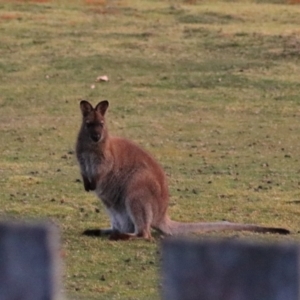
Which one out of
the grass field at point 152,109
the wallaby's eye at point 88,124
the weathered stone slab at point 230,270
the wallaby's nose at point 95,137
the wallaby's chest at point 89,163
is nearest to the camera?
the weathered stone slab at point 230,270

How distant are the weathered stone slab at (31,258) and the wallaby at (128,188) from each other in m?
4.91

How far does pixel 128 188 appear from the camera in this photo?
676 centimetres

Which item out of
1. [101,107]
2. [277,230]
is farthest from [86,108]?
[277,230]

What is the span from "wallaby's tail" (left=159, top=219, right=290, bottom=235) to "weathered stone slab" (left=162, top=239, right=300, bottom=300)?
5.09 metres

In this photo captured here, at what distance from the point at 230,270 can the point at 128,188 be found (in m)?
5.22

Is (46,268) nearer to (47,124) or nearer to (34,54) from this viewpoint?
(47,124)

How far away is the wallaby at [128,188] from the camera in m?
6.69

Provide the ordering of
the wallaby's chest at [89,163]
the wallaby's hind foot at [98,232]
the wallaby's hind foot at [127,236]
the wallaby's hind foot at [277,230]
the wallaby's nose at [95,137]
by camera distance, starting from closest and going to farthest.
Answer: the wallaby's hind foot at [127,236] < the wallaby's hind foot at [277,230] < the wallaby's hind foot at [98,232] < the wallaby's chest at [89,163] < the wallaby's nose at [95,137]

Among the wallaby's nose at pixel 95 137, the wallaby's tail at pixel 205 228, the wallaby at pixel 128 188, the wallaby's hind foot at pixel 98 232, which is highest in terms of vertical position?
the wallaby's nose at pixel 95 137

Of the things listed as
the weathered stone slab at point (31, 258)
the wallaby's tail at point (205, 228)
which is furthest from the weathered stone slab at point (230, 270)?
the wallaby's tail at point (205, 228)

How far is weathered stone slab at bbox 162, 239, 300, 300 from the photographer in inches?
60.3

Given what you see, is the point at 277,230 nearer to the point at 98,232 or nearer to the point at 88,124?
the point at 98,232

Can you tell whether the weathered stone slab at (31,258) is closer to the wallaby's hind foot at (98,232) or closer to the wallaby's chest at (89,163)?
the wallaby's hind foot at (98,232)

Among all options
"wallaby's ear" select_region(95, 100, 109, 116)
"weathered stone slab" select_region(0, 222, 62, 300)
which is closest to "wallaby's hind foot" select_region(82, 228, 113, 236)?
"wallaby's ear" select_region(95, 100, 109, 116)
